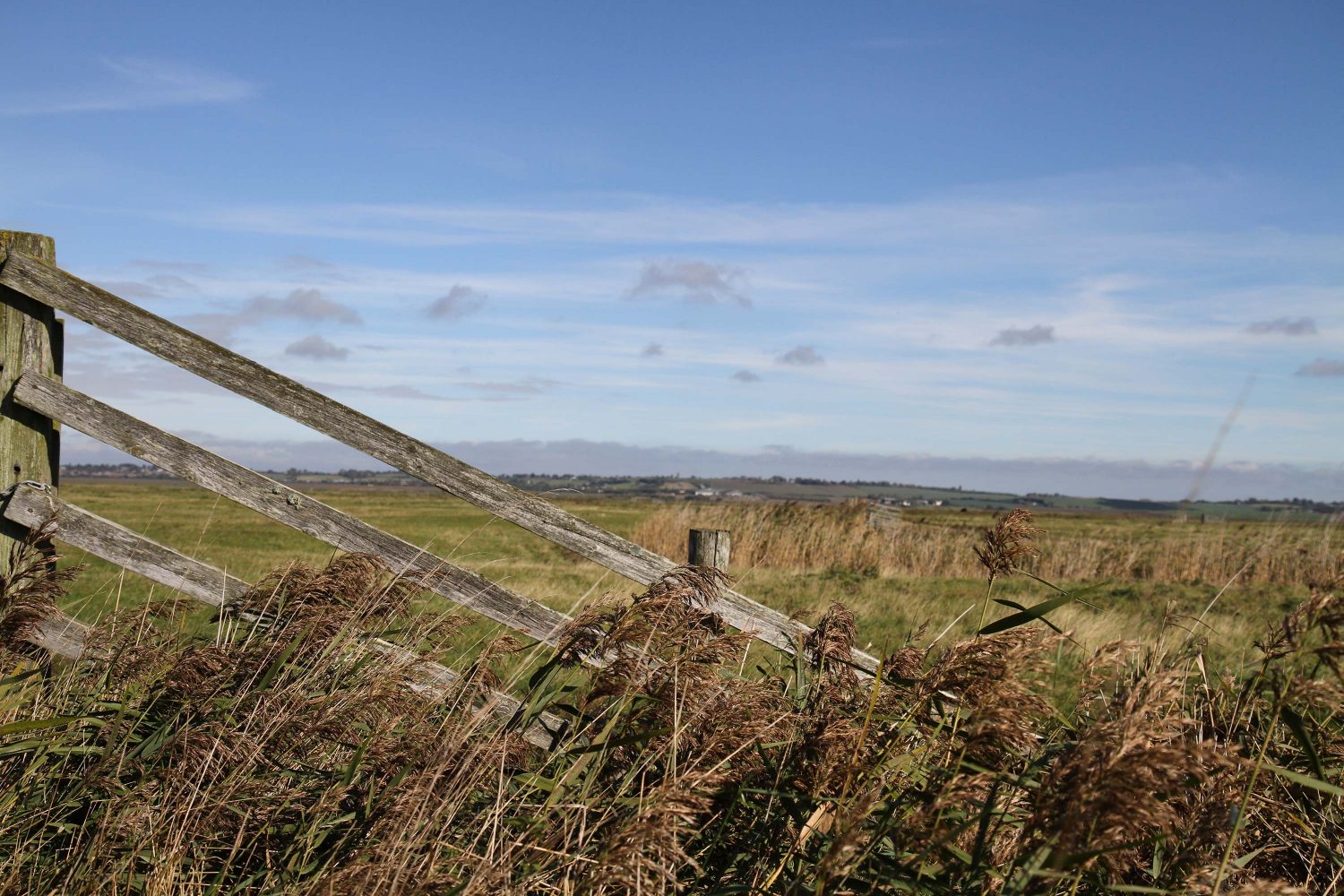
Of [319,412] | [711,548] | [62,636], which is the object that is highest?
[319,412]

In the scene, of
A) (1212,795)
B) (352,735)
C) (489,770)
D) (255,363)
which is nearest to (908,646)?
(1212,795)

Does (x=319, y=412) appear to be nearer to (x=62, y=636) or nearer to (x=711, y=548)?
(x=62, y=636)

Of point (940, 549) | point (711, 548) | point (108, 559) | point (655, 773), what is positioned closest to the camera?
point (655, 773)

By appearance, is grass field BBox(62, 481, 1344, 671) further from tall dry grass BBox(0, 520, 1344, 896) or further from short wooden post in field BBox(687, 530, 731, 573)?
tall dry grass BBox(0, 520, 1344, 896)

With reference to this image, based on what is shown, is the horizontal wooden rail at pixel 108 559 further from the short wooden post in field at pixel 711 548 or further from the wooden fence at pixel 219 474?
the short wooden post in field at pixel 711 548

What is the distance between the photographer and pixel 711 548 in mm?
5715

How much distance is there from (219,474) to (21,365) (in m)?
1.08

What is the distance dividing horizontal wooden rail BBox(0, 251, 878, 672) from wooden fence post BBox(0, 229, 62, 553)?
0.12m

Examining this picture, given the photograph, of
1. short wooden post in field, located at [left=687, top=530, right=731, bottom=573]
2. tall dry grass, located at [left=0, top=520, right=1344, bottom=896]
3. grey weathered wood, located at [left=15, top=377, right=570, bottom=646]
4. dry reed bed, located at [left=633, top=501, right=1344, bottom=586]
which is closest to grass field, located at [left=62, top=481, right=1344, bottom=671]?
dry reed bed, located at [left=633, top=501, right=1344, bottom=586]

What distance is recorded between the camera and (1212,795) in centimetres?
306

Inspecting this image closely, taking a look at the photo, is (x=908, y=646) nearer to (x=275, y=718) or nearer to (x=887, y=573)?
(x=275, y=718)

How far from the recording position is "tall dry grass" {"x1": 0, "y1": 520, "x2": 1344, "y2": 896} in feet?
7.86

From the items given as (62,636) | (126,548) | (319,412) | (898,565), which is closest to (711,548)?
(319,412)

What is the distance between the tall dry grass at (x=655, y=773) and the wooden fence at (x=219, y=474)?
390 millimetres
